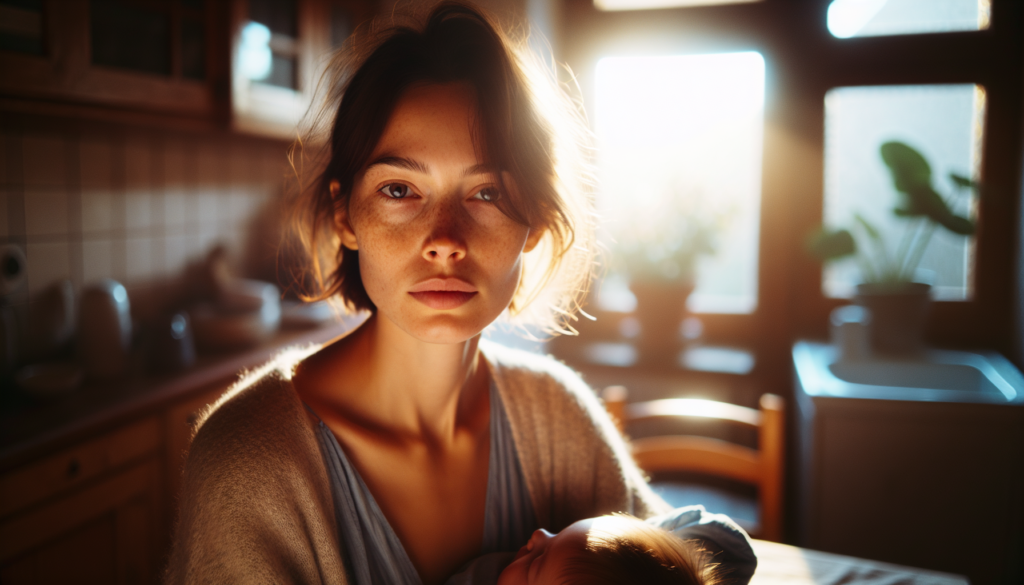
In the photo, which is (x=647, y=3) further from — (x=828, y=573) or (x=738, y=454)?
(x=828, y=573)

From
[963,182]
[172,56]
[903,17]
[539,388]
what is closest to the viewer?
[539,388]

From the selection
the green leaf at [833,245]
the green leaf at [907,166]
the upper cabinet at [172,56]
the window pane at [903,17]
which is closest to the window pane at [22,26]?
the upper cabinet at [172,56]

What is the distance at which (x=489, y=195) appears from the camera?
74 cm

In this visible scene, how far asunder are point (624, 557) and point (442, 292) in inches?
14.3

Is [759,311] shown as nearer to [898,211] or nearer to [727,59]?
[898,211]

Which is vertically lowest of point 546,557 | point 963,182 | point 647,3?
point 546,557

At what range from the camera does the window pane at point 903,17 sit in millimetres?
2258

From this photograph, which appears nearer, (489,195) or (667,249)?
(489,195)

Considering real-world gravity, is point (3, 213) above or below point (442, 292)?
above

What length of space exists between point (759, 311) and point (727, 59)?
40.6 inches

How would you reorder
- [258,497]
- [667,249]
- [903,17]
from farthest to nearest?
[667,249]
[903,17]
[258,497]

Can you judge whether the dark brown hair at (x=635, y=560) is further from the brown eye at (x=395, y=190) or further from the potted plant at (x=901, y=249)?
the potted plant at (x=901, y=249)

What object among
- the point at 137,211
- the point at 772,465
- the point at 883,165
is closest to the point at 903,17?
the point at 883,165

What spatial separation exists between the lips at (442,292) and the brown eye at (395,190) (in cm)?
11
